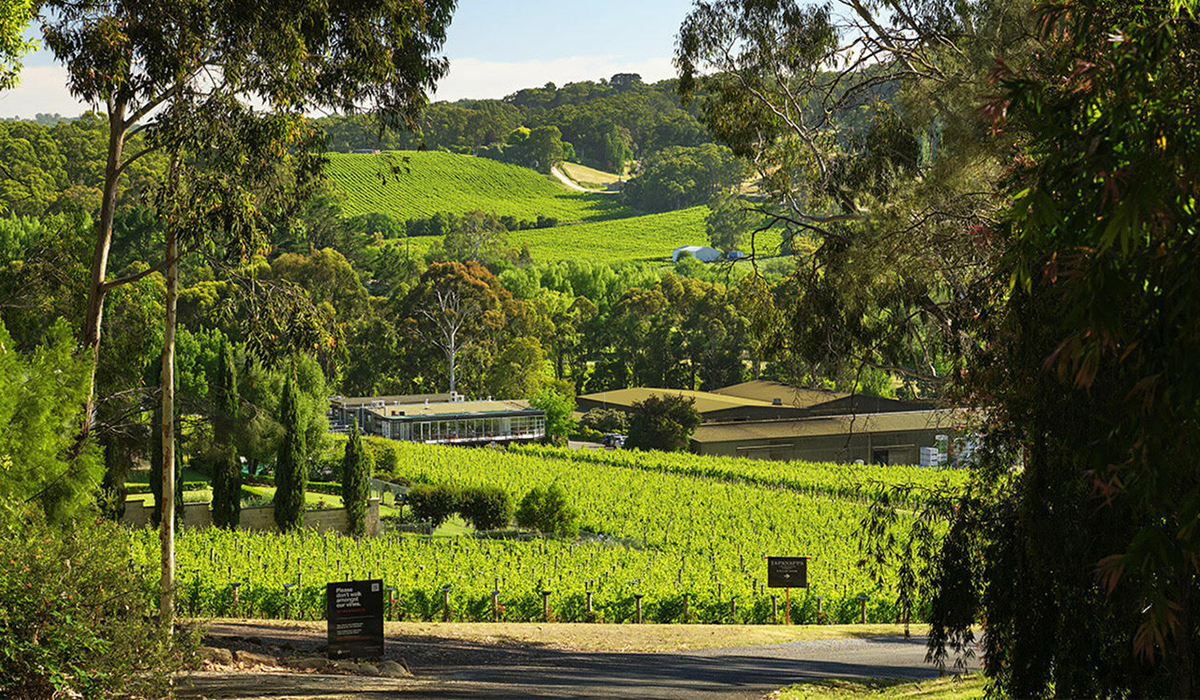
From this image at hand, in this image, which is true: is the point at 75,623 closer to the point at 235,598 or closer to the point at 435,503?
the point at 235,598

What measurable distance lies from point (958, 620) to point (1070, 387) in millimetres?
4091

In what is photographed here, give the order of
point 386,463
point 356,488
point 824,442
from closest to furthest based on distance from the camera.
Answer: point 356,488, point 386,463, point 824,442

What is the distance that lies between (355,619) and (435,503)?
2077 cm

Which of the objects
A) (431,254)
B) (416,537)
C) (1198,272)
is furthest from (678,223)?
(1198,272)

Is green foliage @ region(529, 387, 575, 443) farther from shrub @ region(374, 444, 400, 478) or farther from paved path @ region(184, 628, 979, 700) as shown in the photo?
paved path @ region(184, 628, 979, 700)

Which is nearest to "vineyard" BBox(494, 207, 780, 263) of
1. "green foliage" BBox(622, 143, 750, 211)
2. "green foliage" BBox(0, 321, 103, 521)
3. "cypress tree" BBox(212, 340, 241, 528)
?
"green foliage" BBox(622, 143, 750, 211)

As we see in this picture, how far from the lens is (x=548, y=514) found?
3362 centimetres

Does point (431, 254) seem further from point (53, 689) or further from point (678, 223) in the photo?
point (53, 689)

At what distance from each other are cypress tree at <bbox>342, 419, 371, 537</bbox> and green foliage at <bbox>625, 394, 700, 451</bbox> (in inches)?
968

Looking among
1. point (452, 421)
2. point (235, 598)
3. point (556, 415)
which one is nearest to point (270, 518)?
point (235, 598)

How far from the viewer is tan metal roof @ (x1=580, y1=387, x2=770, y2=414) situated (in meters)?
61.3

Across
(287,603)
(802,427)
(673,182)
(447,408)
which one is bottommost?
(287,603)

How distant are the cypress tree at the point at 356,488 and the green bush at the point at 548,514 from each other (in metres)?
4.79

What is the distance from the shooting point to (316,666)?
14078 millimetres
